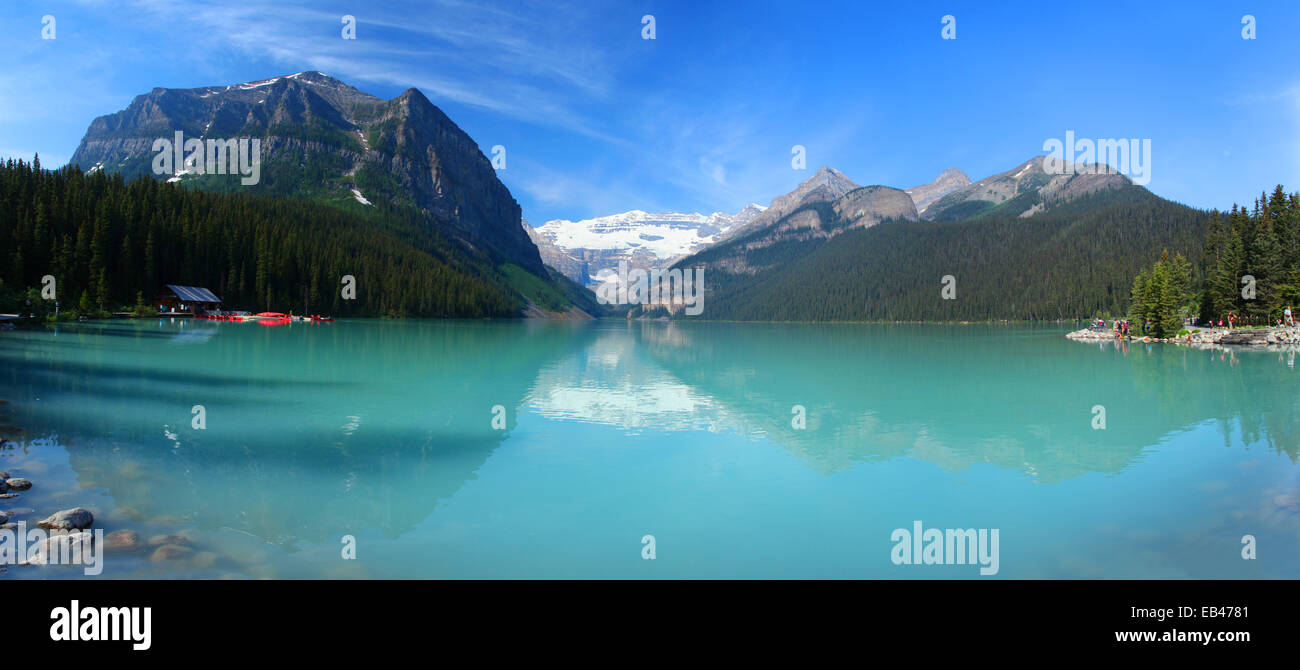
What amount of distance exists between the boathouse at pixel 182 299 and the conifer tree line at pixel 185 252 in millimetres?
2231

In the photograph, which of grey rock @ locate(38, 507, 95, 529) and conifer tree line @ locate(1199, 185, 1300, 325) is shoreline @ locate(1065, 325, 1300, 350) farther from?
grey rock @ locate(38, 507, 95, 529)

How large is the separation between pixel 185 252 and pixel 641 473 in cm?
11560

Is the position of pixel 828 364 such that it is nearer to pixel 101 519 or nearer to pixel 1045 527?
pixel 1045 527

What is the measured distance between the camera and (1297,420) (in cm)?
2147

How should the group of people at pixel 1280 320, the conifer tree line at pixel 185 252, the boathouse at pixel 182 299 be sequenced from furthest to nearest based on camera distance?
the boathouse at pixel 182 299 → the conifer tree line at pixel 185 252 → the group of people at pixel 1280 320

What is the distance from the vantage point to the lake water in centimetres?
972

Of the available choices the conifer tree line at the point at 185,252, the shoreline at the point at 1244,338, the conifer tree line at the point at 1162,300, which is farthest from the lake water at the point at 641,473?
the conifer tree line at the point at 185,252

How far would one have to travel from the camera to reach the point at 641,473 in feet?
50.0

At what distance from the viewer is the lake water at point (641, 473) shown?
972cm

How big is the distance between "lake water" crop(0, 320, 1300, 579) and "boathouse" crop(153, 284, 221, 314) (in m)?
73.3

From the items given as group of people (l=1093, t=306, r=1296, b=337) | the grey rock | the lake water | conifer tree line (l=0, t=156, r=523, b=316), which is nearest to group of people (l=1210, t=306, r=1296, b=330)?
group of people (l=1093, t=306, r=1296, b=337)

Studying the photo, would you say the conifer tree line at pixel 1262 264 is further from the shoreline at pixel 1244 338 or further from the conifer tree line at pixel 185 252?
the conifer tree line at pixel 185 252
